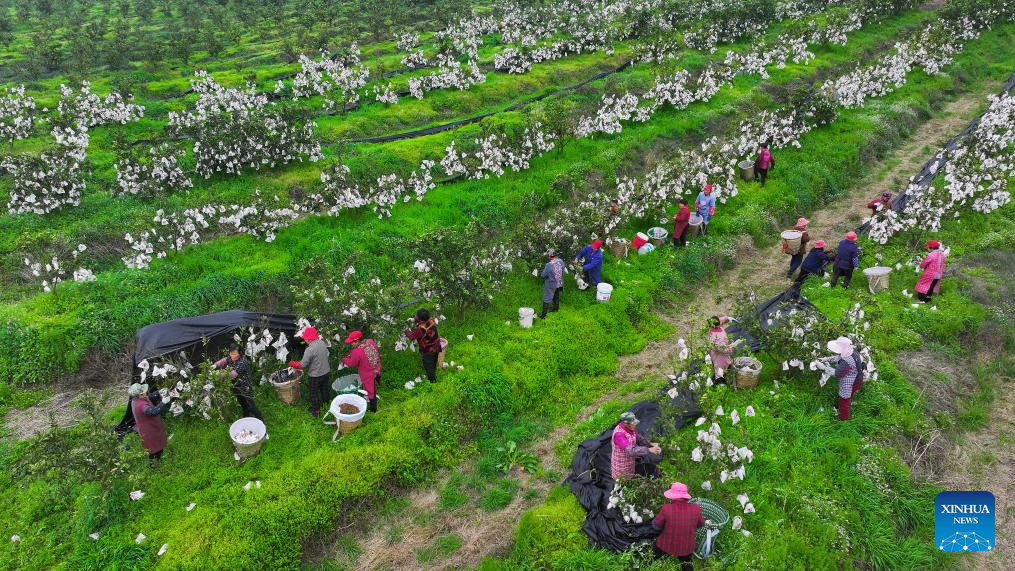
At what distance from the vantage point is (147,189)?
18.6 meters

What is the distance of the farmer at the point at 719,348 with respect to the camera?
1107 centimetres

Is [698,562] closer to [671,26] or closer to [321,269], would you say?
[321,269]

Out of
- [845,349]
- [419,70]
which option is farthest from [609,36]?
[845,349]

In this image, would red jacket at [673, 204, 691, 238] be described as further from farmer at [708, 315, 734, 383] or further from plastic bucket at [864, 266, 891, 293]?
farmer at [708, 315, 734, 383]

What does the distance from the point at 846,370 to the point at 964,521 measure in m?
2.94

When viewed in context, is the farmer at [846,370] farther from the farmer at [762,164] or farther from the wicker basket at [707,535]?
the farmer at [762,164]

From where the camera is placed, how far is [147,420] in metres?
9.84

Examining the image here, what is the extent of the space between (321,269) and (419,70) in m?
22.2

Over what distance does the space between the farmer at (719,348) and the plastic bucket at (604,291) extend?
3.78 metres

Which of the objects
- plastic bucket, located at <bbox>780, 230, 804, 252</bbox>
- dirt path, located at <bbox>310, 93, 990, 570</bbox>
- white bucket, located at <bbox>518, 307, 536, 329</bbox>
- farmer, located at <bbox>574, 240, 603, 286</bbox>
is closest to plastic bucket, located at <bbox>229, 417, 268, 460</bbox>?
dirt path, located at <bbox>310, 93, 990, 570</bbox>

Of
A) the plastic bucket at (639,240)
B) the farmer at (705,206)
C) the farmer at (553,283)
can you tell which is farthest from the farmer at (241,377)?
the farmer at (705,206)

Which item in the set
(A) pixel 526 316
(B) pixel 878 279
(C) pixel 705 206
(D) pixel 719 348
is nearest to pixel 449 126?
(C) pixel 705 206

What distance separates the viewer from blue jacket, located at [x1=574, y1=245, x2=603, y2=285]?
603 inches

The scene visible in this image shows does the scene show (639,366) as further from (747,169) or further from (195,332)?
(747,169)
